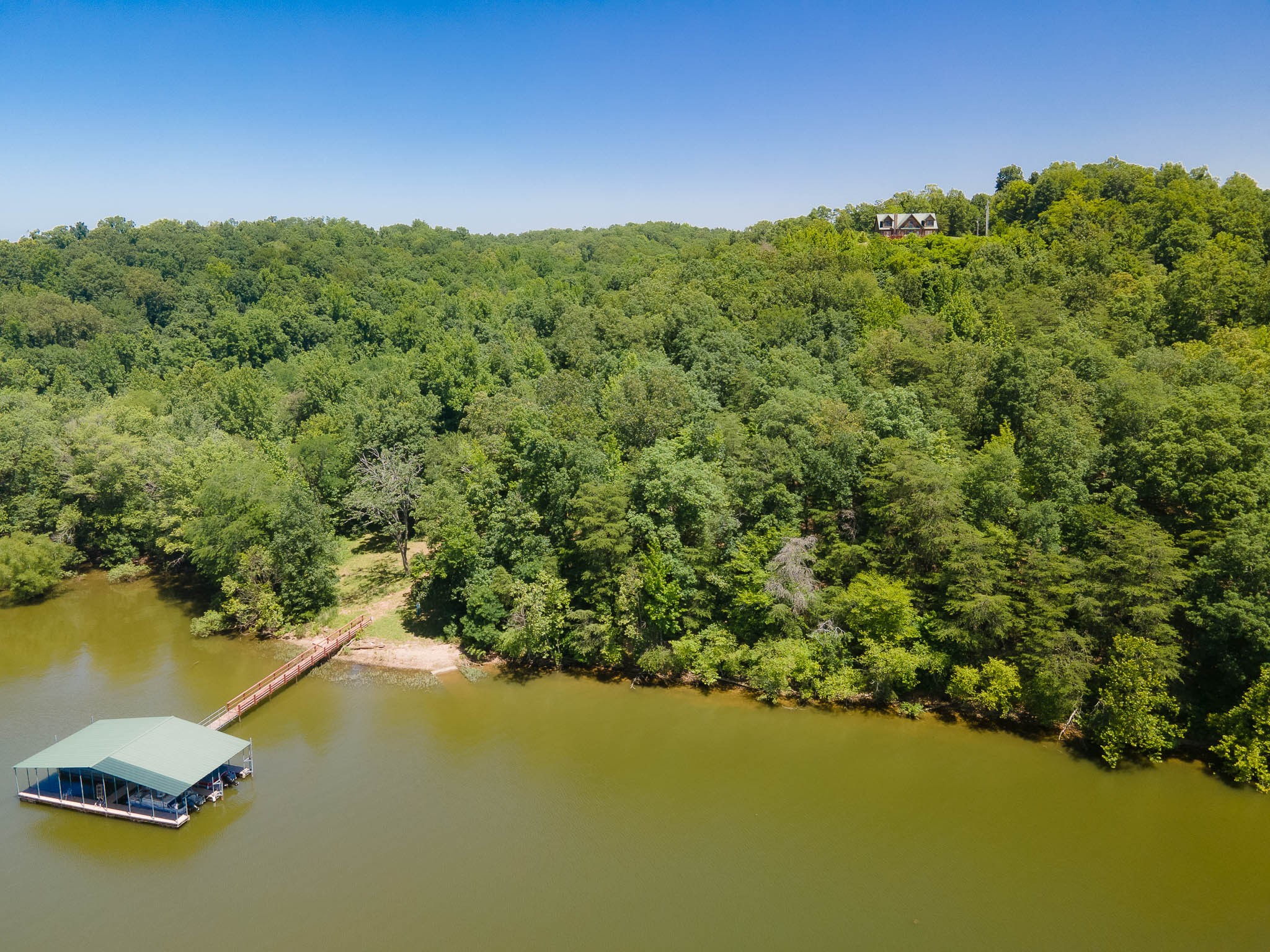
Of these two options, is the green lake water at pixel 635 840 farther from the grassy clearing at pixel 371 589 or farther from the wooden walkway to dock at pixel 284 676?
the grassy clearing at pixel 371 589

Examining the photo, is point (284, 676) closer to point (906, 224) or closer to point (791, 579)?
point (791, 579)

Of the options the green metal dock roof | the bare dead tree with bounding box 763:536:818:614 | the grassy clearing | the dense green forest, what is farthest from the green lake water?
the grassy clearing

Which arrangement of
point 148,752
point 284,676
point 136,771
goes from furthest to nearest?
point 284,676 → point 148,752 → point 136,771

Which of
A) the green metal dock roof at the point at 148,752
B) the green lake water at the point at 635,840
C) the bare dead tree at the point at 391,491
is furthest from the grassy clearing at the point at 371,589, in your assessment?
the green metal dock roof at the point at 148,752

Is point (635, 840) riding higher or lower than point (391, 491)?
lower

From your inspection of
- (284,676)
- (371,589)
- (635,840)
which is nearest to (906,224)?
(371,589)

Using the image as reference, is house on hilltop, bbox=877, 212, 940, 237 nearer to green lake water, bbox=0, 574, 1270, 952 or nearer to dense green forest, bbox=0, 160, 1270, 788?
dense green forest, bbox=0, 160, 1270, 788
